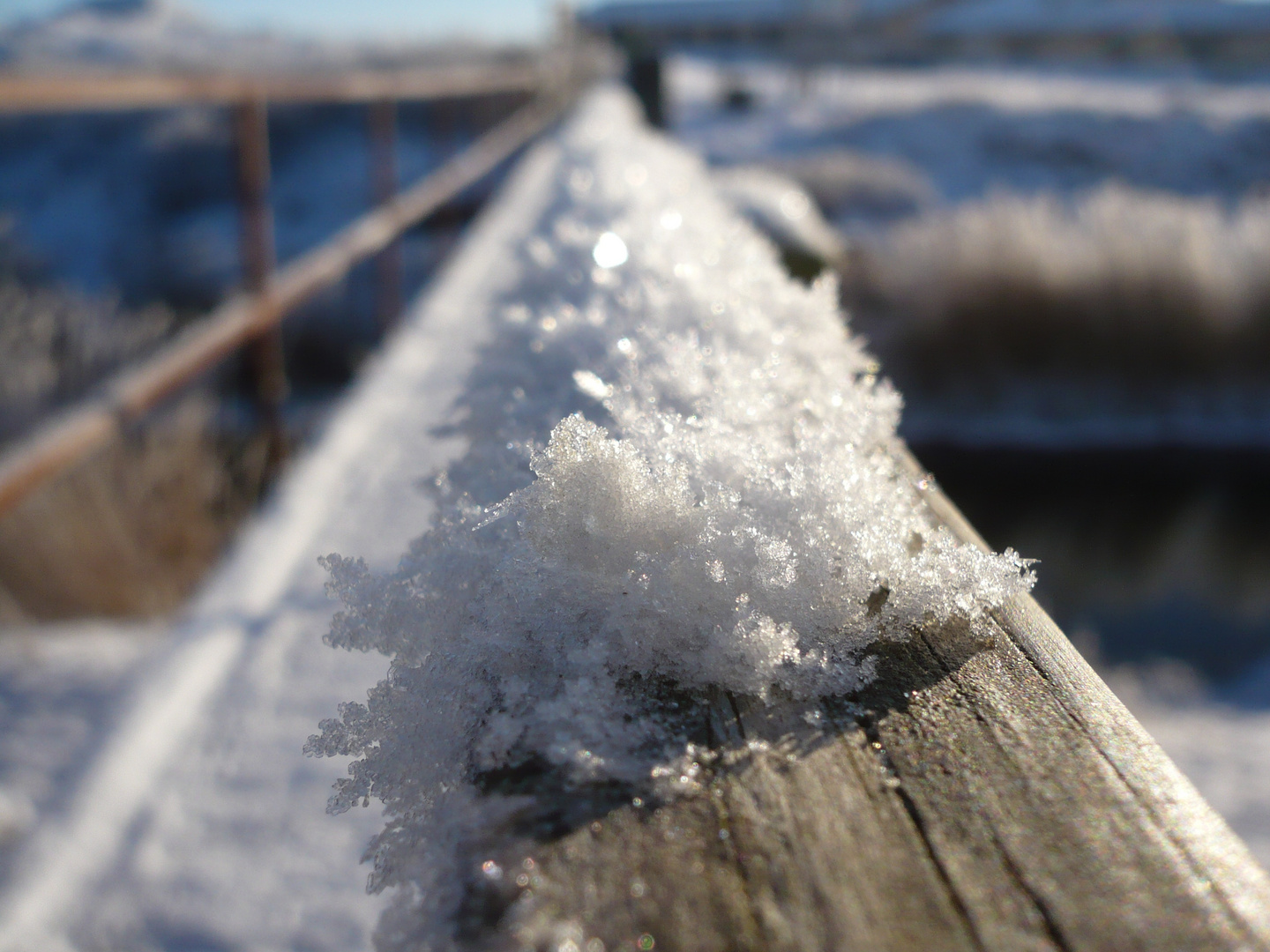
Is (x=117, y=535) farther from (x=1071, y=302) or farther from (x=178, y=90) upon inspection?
(x=1071, y=302)

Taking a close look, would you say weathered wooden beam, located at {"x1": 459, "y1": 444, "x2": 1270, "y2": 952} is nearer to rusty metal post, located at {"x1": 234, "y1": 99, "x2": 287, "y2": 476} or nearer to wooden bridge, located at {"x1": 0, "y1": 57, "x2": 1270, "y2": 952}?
wooden bridge, located at {"x1": 0, "y1": 57, "x2": 1270, "y2": 952}

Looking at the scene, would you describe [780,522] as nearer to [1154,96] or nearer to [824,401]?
[824,401]

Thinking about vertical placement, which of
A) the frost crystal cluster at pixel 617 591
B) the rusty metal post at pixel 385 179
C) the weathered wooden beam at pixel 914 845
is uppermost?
the rusty metal post at pixel 385 179

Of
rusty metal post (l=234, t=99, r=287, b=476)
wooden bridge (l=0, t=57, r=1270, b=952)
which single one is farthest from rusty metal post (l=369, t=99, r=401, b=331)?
wooden bridge (l=0, t=57, r=1270, b=952)

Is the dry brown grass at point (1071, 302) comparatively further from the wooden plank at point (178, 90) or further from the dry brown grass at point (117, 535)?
the dry brown grass at point (117, 535)

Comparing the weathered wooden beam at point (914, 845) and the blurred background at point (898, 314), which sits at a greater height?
the blurred background at point (898, 314)

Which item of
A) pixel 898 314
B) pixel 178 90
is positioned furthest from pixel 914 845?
pixel 898 314

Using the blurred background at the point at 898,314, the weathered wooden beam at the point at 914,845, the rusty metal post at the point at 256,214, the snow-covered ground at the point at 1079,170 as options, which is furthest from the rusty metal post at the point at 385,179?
the weathered wooden beam at the point at 914,845
